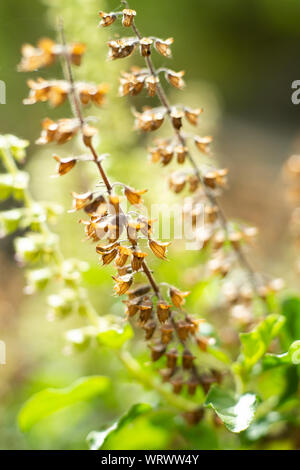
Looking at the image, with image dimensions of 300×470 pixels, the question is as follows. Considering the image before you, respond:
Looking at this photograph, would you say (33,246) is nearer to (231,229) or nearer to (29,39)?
(231,229)

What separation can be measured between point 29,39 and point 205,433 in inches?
91.8

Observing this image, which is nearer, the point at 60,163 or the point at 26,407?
the point at 60,163

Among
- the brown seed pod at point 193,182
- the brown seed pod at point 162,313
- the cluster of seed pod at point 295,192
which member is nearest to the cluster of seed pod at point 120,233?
the brown seed pod at point 162,313

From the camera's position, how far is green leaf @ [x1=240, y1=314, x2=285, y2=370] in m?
0.65

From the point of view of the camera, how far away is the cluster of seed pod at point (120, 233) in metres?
0.54

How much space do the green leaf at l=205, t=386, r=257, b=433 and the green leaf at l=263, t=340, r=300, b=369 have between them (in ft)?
0.15

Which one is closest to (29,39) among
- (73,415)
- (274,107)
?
(274,107)

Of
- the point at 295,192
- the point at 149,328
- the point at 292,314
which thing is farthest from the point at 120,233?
the point at 295,192

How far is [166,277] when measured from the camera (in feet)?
3.21

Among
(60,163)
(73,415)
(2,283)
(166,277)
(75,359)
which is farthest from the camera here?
(2,283)

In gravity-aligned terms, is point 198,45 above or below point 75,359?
above

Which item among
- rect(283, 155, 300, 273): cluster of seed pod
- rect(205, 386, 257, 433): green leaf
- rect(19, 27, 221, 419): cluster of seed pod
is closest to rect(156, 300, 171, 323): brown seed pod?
rect(19, 27, 221, 419): cluster of seed pod
